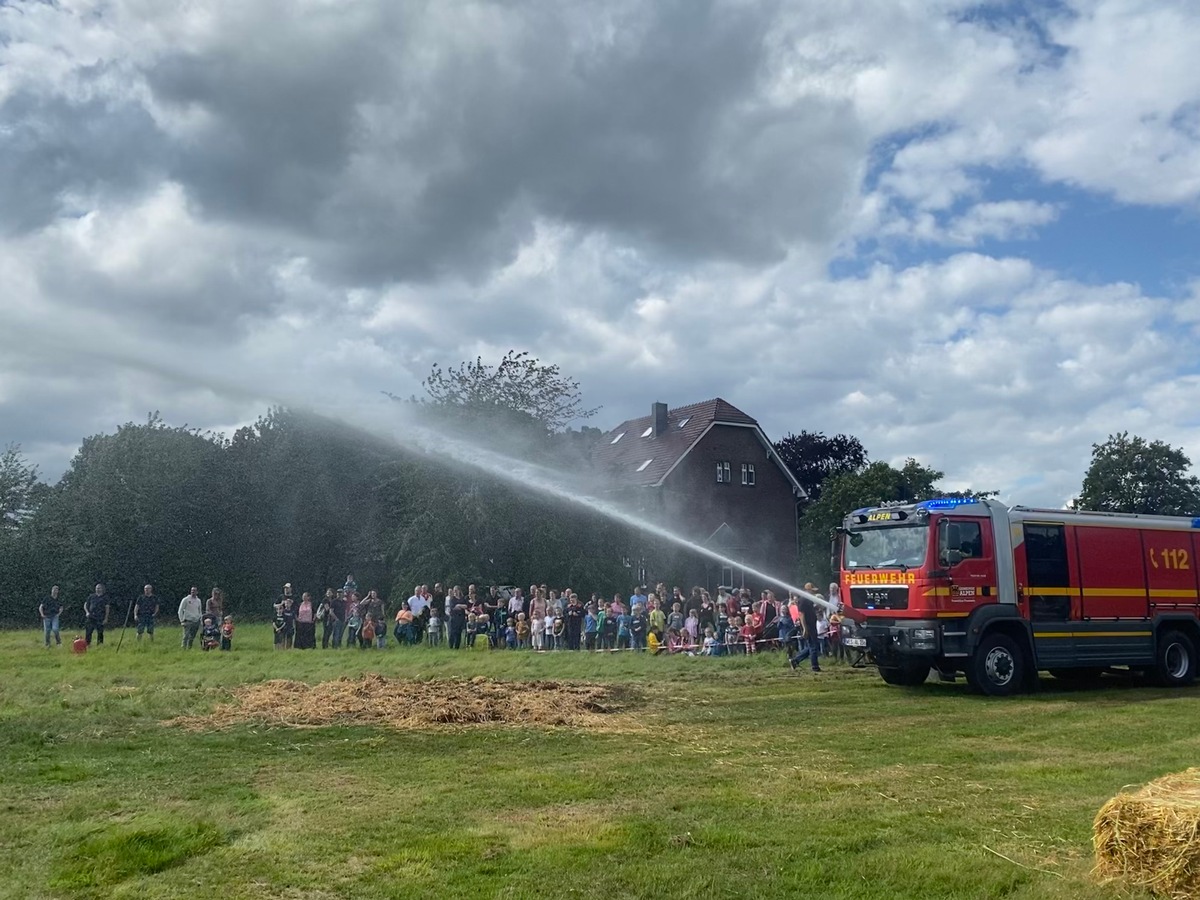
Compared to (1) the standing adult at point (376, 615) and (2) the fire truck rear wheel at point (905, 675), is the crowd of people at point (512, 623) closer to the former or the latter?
(1) the standing adult at point (376, 615)

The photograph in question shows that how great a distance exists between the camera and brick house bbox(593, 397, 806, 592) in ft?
144

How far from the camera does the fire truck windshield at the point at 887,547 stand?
54.4 ft

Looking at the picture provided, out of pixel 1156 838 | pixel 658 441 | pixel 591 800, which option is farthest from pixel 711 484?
pixel 1156 838

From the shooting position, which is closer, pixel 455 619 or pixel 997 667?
pixel 997 667

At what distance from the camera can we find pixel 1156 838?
18.9ft

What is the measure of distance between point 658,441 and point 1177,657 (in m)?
31.5

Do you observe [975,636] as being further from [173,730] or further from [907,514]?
[173,730]

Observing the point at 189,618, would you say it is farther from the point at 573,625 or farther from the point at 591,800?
the point at 591,800

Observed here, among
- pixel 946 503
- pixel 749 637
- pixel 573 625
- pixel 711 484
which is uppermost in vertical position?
pixel 711 484

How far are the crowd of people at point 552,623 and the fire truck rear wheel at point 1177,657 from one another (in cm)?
677

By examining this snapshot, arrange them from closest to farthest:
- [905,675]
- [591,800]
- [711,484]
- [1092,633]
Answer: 1. [591,800]
2. [1092,633]
3. [905,675]
4. [711,484]

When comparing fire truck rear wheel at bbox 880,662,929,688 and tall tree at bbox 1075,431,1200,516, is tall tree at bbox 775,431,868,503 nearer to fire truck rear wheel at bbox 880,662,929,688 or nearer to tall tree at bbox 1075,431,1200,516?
tall tree at bbox 1075,431,1200,516

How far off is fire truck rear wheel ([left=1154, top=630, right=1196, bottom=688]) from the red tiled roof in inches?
1017

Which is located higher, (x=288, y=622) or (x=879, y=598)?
(x=879, y=598)
